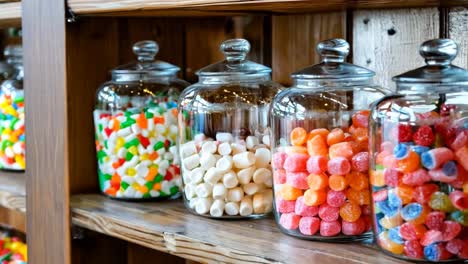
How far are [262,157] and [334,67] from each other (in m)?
0.21

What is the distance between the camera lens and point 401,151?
96 centimetres

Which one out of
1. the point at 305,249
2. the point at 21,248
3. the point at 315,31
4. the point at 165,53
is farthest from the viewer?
the point at 21,248

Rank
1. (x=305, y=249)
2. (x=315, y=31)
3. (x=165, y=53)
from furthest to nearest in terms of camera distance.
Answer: (x=165, y=53)
(x=315, y=31)
(x=305, y=249)

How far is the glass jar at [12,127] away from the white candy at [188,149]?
0.60m

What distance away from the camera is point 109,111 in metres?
1.43

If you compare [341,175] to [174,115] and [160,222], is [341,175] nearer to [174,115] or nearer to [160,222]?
[160,222]

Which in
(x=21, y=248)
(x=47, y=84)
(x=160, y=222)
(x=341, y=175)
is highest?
(x=47, y=84)

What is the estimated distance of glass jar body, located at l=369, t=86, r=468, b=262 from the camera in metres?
0.93

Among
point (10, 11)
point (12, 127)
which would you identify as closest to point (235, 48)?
point (10, 11)

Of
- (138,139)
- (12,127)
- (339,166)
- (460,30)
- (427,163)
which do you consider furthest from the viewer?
(12,127)

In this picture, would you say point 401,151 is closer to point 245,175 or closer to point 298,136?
point 298,136

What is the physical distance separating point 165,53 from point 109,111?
258 millimetres

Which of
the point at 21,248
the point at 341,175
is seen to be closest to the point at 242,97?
the point at 341,175

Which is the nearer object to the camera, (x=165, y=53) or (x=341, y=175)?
(x=341, y=175)
